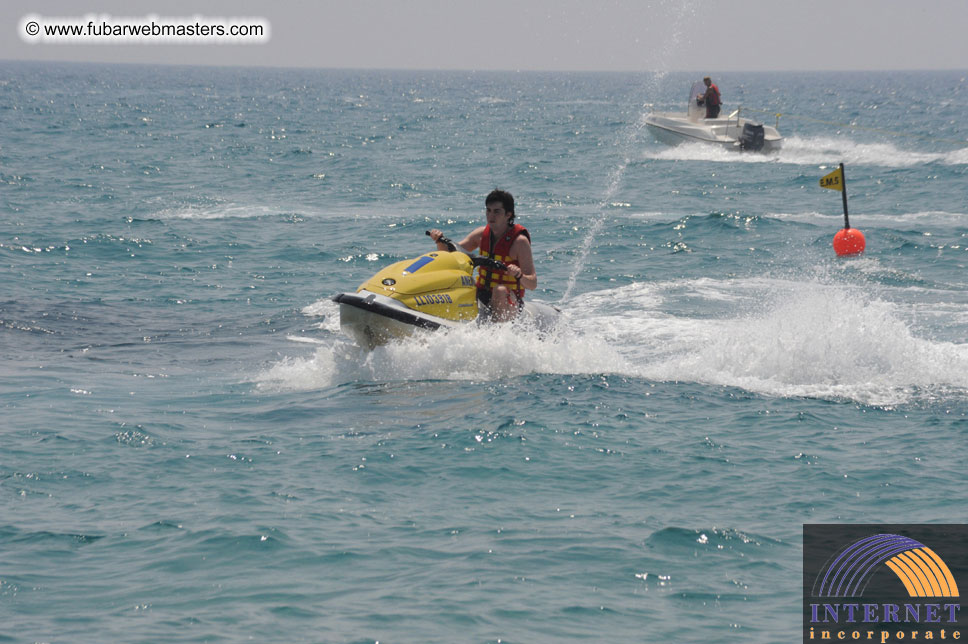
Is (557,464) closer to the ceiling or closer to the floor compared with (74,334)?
closer to the floor

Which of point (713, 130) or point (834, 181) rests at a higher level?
point (713, 130)

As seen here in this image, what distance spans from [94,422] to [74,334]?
367 centimetres

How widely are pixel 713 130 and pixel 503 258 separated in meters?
24.6

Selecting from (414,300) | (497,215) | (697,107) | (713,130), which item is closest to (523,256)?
(497,215)

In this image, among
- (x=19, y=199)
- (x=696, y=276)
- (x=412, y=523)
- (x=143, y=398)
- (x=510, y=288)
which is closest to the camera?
(x=412, y=523)

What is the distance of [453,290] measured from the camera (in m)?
8.52

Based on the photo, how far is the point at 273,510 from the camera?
571cm

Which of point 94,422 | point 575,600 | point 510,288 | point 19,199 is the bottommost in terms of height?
point 575,600

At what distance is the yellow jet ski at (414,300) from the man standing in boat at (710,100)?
2515 cm

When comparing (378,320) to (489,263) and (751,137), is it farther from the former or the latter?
(751,137)

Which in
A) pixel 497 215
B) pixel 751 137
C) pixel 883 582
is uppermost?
pixel 751 137

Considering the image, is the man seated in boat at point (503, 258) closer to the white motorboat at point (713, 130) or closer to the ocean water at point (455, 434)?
the ocean water at point (455, 434)

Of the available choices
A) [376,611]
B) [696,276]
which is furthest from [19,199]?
[376,611]

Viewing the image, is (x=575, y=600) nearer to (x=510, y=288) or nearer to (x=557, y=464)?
(x=557, y=464)
